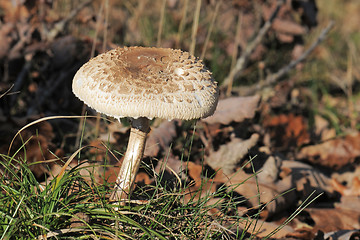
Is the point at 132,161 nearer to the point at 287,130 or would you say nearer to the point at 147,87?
the point at 147,87

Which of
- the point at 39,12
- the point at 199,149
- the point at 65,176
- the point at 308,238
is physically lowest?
the point at 308,238

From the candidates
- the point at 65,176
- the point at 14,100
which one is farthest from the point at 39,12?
the point at 65,176

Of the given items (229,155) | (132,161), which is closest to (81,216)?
(132,161)

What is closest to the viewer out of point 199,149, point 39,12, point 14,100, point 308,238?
point 308,238

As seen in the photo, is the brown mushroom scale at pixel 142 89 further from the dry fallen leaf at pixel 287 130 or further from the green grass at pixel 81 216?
the dry fallen leaf at pixel 287 130

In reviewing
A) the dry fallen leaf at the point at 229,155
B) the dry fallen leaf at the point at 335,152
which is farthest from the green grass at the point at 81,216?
the dry fallen leaf at the point at 335,152

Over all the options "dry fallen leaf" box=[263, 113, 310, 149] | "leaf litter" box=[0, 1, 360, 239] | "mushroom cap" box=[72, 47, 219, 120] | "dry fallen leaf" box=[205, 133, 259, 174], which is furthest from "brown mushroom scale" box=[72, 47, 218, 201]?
"dry fallen leaf" box=[263, 113, 310, 149]

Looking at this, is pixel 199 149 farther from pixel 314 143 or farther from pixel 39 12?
pixel 39 12

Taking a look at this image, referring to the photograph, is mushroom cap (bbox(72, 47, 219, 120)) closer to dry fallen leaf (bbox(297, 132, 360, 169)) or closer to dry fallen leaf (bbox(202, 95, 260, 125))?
dry fallen leaf (bbox(202, 95, 260, 125))

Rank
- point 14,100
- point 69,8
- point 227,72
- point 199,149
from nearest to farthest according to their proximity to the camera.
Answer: point 199,149
point 14,100
point 69,8
point 227,72
